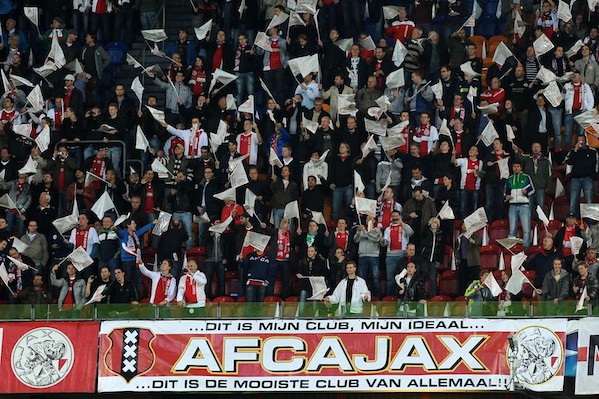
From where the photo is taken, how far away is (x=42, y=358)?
24.5 metres

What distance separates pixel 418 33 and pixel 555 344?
8360 mm

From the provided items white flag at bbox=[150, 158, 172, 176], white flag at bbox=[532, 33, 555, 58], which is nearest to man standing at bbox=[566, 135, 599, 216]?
white flag at bbox=[532, 33, 555, 58]

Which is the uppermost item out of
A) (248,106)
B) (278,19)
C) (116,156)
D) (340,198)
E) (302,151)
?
(278,19)

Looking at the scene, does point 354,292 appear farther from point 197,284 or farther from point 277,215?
point 277,215

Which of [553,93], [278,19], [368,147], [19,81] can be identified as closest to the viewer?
[368,147]

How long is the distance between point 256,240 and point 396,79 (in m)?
4.73

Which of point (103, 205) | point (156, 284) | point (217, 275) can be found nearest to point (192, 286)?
point (156, 284)

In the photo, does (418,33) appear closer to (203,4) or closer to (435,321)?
(203,4)

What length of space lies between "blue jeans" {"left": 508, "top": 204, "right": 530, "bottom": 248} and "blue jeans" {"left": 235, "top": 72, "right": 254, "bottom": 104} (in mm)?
5866

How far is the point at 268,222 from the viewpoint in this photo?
28.0 m

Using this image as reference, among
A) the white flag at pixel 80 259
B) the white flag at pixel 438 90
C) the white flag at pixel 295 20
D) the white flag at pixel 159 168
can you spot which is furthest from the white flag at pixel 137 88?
the white flag at pixel 438 90

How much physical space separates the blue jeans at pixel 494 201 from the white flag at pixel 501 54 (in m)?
3.29

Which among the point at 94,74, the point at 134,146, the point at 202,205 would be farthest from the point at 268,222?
the point at 94,74

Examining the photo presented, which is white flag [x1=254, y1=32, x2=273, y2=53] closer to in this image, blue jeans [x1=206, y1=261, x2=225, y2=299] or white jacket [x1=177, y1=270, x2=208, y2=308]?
blue jeans [x1=206, y1=261, x2=225, y2=299]
